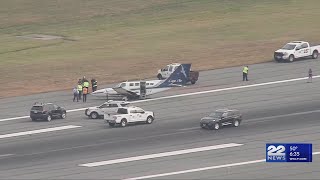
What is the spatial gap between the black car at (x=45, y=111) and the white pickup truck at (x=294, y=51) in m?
31.7

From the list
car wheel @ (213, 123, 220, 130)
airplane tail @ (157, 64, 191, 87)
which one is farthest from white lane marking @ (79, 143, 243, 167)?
airplane tail @ (157, 64, 191, 87)

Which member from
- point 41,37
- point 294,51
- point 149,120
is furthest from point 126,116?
point 41,37

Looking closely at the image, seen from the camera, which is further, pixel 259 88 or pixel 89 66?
pixel 89 66

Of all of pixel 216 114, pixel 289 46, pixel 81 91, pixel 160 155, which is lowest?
pixel 160 155

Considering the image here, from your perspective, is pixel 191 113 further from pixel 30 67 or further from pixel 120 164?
pixel 30 67

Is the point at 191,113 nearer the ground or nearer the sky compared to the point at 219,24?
nearer the ground

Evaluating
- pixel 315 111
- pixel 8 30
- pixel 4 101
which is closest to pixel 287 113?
pixel 315 111

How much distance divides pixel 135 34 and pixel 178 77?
3610 centimetres

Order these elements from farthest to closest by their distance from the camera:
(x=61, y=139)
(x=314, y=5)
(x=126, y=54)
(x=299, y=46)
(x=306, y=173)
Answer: (x=314, y=5) → (x=126, y=54) → (x=299, y=46) → (x=61, y=139) → (x=306, y=173)

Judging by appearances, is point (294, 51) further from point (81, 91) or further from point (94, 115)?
point (94, 115)

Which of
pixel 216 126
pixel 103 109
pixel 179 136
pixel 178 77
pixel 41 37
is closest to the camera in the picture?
pixel 179 136

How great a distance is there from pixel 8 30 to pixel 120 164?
236 ft

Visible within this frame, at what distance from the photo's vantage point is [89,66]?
4382 inches

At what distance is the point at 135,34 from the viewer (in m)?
131
